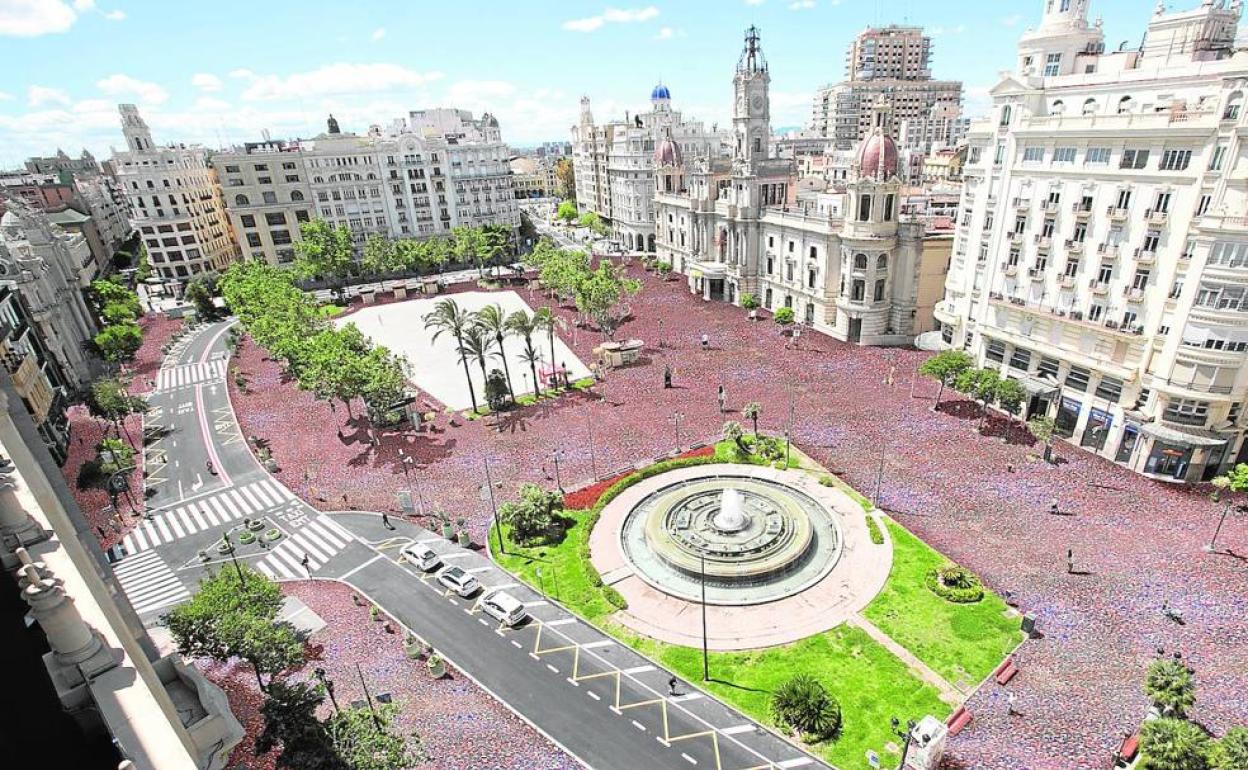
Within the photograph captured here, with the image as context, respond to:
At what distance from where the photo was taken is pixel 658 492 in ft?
176

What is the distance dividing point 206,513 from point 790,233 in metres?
81.3

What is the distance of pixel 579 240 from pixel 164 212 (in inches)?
3741

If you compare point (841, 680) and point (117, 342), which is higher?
point (117, 342)

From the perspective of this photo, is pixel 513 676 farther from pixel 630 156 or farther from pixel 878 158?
pixel 630 156

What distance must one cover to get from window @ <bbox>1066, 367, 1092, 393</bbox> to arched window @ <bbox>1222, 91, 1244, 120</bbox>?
70.4ft

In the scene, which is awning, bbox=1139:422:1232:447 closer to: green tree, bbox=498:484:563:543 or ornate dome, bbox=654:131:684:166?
green tree, bbox=498:484:563:543

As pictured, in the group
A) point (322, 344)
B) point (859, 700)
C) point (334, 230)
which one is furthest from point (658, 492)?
point (334, 230)

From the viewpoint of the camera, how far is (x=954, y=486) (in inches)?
2024

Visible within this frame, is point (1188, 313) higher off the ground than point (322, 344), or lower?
higher

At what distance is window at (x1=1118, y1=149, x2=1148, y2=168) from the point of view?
49062mm

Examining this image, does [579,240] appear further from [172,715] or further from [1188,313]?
[172,715]

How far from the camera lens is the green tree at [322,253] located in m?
118

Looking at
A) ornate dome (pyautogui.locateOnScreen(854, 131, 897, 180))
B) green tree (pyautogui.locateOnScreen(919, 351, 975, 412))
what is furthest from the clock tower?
green tree (pyautogui.locateOnScreen(919, 351, 975, 412))

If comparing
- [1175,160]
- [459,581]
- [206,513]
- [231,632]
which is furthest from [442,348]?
[1175,160]
